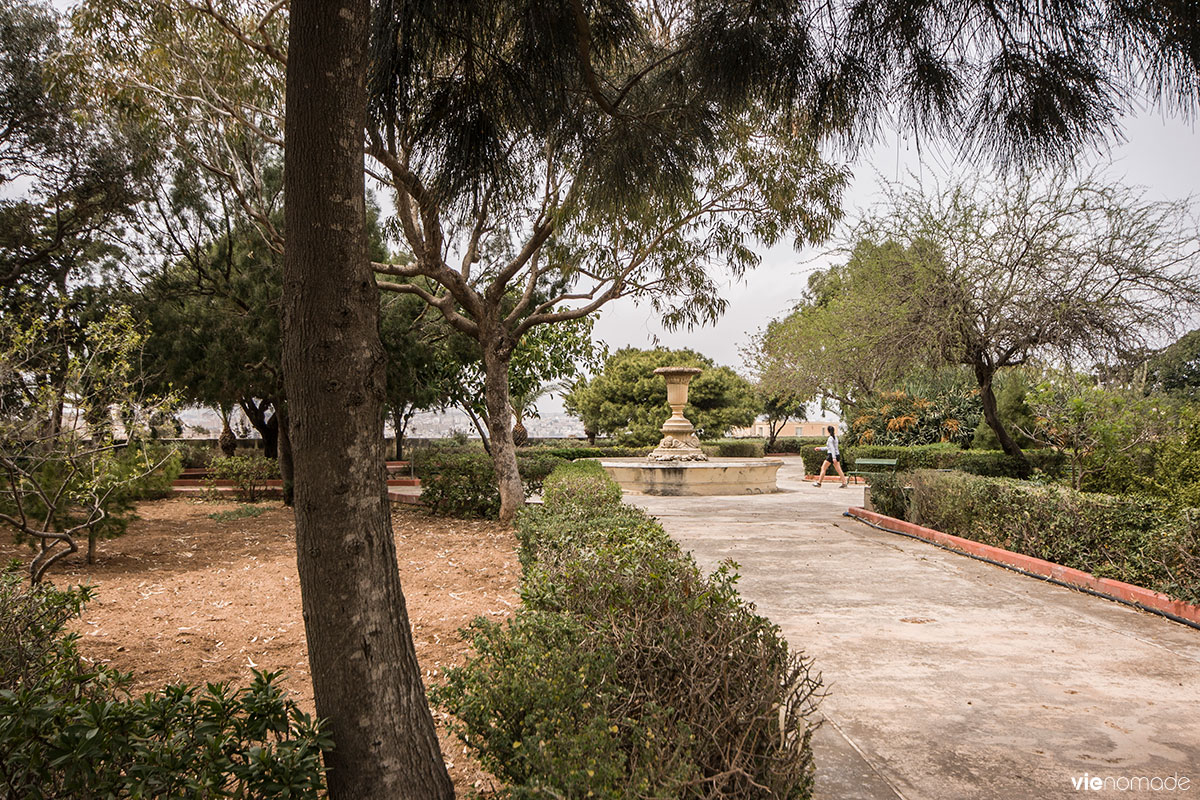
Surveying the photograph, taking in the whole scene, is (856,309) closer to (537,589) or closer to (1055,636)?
(1055,636)

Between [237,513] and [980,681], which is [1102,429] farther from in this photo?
[237,513]

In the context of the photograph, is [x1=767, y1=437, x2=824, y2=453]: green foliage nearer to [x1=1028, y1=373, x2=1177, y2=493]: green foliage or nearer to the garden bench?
the garden bench

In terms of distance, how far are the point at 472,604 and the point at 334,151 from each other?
15.2 feet

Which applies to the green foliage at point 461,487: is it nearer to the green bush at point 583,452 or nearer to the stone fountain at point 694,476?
the stone fountain at point 694,476

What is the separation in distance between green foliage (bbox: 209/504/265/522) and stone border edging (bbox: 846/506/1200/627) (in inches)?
448

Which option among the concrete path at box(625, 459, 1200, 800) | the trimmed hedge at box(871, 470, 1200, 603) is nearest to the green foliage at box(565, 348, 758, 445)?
the trimmed hedge at box(871, 470, 1200, 603)

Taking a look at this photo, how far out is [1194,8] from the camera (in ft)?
8.05

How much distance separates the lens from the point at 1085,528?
696 centimetres

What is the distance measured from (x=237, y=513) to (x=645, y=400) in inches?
1008

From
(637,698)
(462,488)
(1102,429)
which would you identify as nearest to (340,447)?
(637,698)

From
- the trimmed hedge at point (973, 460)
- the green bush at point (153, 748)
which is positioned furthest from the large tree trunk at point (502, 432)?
the green bush at point (153, 748)

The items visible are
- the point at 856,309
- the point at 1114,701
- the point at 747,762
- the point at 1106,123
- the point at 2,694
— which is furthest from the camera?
the point at 856,309

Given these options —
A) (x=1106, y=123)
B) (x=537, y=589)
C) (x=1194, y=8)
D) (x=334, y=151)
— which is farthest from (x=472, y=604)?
(x=1194, y=8)

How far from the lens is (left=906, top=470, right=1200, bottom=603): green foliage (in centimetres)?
580
